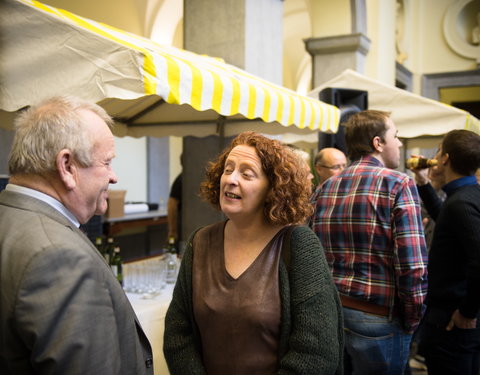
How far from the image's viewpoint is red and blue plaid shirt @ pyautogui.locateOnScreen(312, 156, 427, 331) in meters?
2.27

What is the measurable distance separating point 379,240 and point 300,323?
0.91 metres

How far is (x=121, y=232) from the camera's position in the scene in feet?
26.6

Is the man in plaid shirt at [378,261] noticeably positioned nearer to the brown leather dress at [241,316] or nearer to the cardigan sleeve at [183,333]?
the brown leather dress at [241,316]

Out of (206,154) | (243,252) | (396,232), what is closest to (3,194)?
(243,252)

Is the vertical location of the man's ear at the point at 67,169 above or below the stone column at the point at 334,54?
below

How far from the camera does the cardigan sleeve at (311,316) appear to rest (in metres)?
1.57

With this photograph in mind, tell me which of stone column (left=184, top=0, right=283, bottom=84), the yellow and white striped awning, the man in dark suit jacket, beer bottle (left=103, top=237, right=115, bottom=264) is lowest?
beer bottle (left=103, top=237, right=115, bottom=264)

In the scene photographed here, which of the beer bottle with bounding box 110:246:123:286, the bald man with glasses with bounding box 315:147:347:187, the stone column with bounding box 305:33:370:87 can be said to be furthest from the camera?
the stone column with bounding box 305:33:370:87

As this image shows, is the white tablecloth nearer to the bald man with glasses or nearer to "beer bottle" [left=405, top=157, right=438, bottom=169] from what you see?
the bald man with glasses

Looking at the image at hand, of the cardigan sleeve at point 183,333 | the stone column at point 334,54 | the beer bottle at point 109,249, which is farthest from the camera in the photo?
the stone column at point 334,54

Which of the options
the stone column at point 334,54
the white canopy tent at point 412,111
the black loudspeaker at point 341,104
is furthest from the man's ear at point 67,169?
the stone column at point 334,54

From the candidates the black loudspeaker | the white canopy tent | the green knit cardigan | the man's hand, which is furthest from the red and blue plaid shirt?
the white canopy tent

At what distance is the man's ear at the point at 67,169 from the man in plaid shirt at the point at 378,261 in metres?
1.51

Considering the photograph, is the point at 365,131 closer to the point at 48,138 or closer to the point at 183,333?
the point at 183,333
